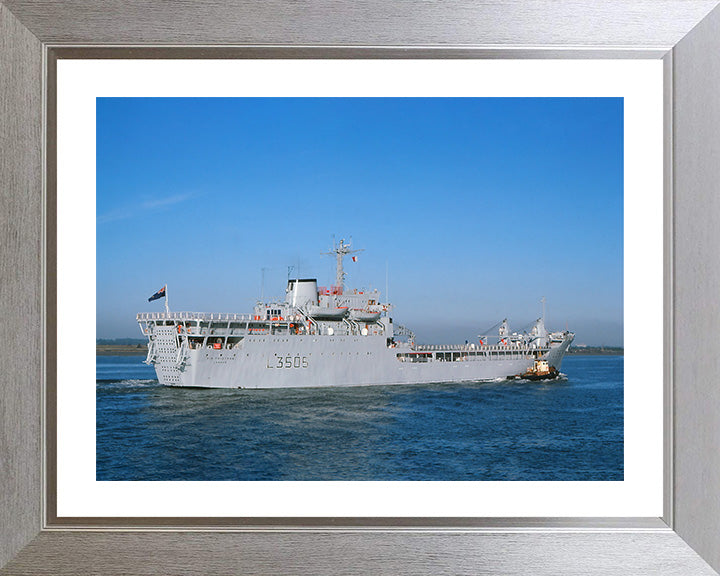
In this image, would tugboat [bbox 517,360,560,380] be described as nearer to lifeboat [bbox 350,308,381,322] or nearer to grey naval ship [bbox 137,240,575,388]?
grey naval ship [bbox 137,240,575,388]

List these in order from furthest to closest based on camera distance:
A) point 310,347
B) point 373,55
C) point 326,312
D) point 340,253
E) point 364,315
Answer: point 326,312 < point 364,315 < point 310,347 < point 340,253 < point 373,55

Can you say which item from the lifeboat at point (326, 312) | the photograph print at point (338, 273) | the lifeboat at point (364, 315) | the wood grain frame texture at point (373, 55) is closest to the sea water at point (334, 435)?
the photograph print at point (338, 273)

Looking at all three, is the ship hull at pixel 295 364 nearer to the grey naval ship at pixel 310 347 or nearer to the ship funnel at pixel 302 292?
the grey naval ship at pixel 310 347

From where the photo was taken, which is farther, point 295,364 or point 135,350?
point 295,364

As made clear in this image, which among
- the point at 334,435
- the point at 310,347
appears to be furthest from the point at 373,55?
the point at 310,347

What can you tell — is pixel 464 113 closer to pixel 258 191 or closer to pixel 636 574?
pixel 258 191

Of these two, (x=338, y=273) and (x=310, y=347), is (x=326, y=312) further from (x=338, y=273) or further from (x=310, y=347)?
(x=338, y=273)
